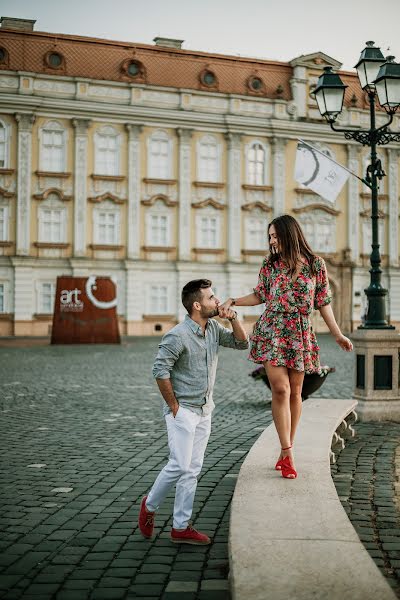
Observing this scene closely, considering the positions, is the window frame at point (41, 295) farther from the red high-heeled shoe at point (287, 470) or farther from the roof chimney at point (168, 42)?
the red high-heeled shoe at point (287, 470)

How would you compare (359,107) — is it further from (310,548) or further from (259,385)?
(310,548)

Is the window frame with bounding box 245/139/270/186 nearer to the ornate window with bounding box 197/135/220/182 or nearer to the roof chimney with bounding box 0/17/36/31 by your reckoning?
the ornate window with bounding box 197/135/220/182

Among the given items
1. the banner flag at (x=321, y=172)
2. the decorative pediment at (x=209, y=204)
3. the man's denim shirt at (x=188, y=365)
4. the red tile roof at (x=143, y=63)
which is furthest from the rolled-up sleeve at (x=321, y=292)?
the red tile roof at (x=143, y=63)

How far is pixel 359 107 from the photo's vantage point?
38125 mm

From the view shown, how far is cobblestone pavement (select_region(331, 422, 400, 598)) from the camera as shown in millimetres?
4195

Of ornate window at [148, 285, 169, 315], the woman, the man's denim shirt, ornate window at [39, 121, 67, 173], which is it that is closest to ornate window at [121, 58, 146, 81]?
ornate window at [39, 121, 67, 173]

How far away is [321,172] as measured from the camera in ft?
34.1

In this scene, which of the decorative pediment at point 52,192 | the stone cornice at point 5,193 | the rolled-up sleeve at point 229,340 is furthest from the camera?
the decorative pediment at point 52,192

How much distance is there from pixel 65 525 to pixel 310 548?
6.05 feet

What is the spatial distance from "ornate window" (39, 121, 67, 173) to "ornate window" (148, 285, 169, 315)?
680 cm

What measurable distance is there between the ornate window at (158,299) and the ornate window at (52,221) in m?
4.73

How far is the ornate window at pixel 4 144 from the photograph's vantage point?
1260 inches

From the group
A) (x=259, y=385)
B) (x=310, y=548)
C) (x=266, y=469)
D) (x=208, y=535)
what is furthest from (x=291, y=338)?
(x=259, y=385)

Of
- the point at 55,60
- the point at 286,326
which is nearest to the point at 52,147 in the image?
the point at 55,60
